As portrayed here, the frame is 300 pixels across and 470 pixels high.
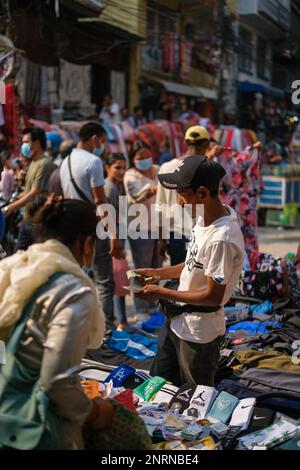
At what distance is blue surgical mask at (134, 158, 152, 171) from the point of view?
606 cm

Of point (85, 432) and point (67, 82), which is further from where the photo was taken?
point (67, 82)

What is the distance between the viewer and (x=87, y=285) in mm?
2027

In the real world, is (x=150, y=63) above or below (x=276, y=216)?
above

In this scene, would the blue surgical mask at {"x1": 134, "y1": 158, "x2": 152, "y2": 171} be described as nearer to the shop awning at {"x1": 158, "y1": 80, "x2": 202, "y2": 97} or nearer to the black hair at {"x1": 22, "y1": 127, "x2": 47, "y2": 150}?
the black hair at {"x1": 22, "y1": 127, "x2": 47, "y2": 150}

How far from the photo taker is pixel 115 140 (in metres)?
12.0

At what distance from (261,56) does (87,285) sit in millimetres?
30385

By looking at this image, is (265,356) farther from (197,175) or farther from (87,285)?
(87,285)

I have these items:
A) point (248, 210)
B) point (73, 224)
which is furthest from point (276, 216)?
point (73, 224)

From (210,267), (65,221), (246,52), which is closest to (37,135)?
(210,267)

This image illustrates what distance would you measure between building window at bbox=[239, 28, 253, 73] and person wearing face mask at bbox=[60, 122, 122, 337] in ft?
72.0

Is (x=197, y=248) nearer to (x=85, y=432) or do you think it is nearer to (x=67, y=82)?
(x=85, y=432)

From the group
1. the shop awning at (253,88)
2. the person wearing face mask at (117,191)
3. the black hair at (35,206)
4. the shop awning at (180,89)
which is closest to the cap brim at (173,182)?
the black hair at (35,206)

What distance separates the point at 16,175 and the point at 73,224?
19.4 feet

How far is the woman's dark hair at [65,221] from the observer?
2.14m
